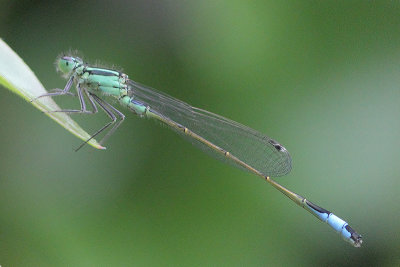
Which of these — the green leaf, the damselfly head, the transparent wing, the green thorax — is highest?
the transparent wing

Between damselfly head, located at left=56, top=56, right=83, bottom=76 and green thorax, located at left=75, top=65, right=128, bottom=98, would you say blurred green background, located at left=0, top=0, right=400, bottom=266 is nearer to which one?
green thorax, located at left=75, top=65, right=128, bottom=98

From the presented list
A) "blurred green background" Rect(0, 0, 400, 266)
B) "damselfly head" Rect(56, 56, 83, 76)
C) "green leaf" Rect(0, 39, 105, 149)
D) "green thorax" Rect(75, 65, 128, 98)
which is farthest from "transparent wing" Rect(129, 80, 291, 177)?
"green leaf" Rect(0, 39, 105, 149)

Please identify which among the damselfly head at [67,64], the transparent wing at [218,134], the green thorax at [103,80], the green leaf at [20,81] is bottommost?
the green leaf at [20,81]

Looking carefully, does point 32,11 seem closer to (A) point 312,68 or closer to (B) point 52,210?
(B) point 52,210

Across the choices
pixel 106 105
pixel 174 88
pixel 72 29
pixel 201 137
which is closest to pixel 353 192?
pixel 201 137

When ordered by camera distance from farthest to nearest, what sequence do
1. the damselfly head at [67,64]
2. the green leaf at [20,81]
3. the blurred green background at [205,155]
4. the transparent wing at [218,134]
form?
1. the blurred green background at [205,155]
2. the transparent wing at [218,134]
3. the damselfly head at [67,64]
4. the green leaf at [20,81]

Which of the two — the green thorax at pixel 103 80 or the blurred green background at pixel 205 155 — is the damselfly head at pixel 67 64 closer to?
the green thorax at pixel 103 80

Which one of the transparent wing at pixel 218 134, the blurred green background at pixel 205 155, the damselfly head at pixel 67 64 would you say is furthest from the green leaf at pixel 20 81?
the blurred green background at pixel 205 155
